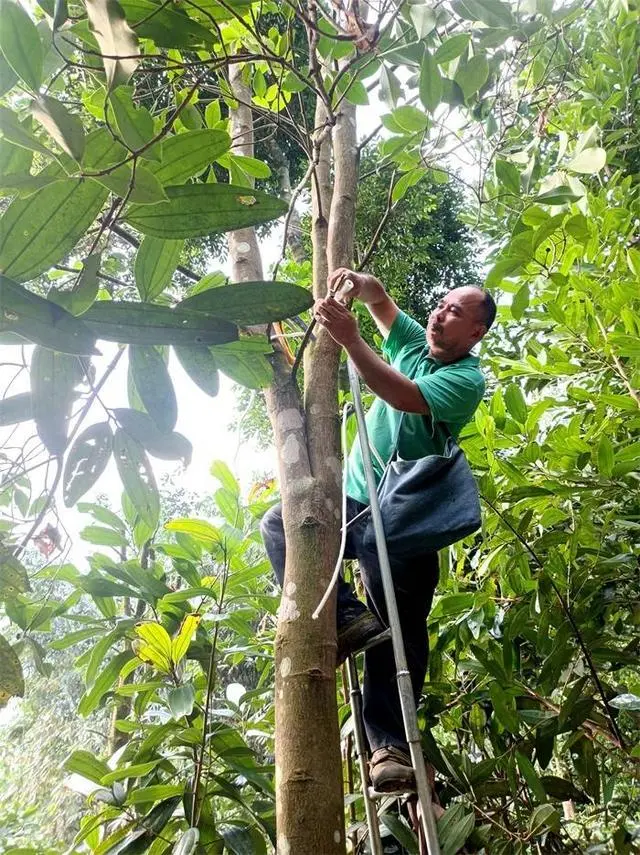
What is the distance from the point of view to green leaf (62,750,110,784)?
1256 millimetres

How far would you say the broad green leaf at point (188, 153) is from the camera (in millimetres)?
604

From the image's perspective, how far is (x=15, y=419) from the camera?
0.58m

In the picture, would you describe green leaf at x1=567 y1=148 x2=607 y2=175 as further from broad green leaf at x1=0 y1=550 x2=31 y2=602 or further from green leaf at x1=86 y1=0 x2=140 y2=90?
broad green leaf at x1=0 y1=550 x2=31 y2=602

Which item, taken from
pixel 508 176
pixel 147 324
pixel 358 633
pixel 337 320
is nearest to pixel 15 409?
pixel 147 324

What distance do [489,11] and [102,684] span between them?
149 cm

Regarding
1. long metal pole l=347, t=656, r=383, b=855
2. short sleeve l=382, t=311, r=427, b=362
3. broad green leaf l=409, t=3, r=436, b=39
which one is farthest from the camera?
short sleeve l=382, t=311, r=427, b=362

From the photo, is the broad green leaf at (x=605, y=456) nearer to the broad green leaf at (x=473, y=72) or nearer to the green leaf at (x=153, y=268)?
the broad green leaf at (x=473, y=72)

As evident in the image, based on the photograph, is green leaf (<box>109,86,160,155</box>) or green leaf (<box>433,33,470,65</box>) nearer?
green leaf (<box>109,86,160,155</box>)

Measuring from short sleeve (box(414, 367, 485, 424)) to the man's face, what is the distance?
0.49 feet

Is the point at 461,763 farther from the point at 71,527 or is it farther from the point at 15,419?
the point at 15,419

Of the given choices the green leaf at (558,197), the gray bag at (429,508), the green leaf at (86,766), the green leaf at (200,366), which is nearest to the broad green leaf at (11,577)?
the green leaf at (200,366)

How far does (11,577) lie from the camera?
0.64 meters

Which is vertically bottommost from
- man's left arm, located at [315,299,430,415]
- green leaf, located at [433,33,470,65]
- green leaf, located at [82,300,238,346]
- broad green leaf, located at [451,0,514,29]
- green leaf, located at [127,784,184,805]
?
green leaf, located at [127,784,184,805]

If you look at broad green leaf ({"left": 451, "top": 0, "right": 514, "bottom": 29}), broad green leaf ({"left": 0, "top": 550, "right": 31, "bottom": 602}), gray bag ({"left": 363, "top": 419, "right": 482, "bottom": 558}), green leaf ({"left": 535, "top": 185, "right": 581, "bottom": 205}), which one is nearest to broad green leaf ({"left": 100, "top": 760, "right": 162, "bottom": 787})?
gray bag ({"left": 363, "top": 419, "right": 482, "bottom": 558})
